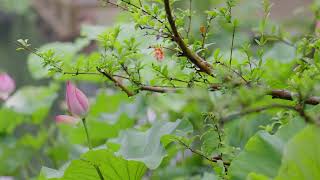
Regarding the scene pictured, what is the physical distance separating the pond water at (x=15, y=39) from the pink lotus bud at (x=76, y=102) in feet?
12.9

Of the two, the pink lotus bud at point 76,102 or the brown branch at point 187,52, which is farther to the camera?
the pink lotus bud at point 76,102

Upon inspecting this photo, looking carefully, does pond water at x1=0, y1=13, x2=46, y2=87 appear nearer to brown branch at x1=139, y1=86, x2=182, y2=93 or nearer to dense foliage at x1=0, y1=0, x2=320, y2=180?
dense foliage at x1=0, y1=0, x2=320, y2=180

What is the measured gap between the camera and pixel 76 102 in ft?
3.09

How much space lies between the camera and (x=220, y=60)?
29.2 inches

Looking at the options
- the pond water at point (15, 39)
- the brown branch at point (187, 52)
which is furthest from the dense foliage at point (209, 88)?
the pond water at point (15, 39)

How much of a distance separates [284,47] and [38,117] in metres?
0.75

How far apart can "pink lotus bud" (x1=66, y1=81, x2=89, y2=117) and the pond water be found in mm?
3924

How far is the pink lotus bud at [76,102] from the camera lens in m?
0.93

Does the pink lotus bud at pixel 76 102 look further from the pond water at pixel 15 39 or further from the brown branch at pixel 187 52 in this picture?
the pond water at pixel 15 39

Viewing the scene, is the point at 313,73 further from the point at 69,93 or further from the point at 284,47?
the point at 284,47

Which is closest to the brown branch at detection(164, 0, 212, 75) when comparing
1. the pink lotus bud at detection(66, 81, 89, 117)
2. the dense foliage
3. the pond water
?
the dense foliage

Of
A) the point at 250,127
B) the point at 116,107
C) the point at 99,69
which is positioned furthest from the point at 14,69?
the point at 99,69

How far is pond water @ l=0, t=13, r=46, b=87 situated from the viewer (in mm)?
5750

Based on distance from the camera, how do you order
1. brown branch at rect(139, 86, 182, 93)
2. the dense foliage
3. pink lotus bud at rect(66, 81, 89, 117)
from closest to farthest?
the dense foliage < brown branch at rect(139, 86, 182, 93) < pink lotus bud at rect(66, 81, 89, 117)
